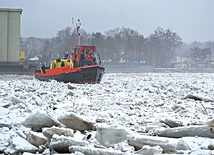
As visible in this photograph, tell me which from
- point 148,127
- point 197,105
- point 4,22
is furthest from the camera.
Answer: point 4,22

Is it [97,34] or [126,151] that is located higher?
[97,34]

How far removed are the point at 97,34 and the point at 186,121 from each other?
89.8 m

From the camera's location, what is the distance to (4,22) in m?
49.9

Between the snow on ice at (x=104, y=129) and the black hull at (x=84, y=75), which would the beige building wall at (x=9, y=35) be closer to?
the black hull at (x=84, y=75)

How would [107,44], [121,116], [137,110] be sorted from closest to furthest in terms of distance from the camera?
1. [121,116]
2. [137,110]
3. [107,44]

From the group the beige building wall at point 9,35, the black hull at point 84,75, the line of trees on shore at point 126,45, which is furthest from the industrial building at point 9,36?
the line of trees on shore at point 126,45

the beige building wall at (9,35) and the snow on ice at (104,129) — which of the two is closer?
the snow on ice at (104,129)

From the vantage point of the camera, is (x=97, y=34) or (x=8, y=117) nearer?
(x=8, y=117)

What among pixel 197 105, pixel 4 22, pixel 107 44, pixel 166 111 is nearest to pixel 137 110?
pixel 166 111

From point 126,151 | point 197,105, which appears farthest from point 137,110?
point 126,151

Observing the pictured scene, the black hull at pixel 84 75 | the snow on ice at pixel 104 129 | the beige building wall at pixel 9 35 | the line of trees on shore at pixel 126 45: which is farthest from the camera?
the line of trees on shore at pixel 126 45

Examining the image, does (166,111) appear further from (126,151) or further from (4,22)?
(4,22)

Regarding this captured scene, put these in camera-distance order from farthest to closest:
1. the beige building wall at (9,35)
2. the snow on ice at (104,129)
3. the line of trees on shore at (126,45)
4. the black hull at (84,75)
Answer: the line of trees on shore at (126,45)
the beige building wall at (9,35)
the black hull at (84,75)
the snow on ice at (104,129)

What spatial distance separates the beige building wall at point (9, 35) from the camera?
163 feet
